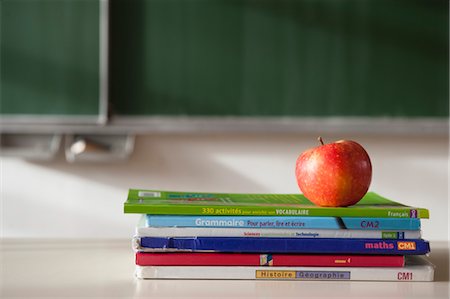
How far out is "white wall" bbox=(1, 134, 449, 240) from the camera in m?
2.52

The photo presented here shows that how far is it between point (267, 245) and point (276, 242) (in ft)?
0.05

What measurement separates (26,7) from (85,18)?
0.72 ft

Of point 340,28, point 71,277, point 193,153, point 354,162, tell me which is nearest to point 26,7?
point 193,153

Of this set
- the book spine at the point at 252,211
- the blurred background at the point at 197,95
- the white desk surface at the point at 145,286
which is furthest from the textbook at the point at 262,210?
the blurred background at the point at 197,95

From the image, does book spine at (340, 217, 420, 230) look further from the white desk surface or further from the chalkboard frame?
the chalkboard frame

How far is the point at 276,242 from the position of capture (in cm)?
121

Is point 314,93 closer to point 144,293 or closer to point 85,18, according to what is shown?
point 85,18

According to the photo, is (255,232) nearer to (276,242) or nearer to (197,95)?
(276,242)

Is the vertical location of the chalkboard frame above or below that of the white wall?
above

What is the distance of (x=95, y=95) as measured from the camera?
247cm

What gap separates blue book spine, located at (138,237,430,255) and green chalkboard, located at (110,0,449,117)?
4.31ft

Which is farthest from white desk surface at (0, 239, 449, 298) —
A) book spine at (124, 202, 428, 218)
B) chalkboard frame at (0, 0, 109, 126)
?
chalkboard frame at (0, 0, 109, 126)

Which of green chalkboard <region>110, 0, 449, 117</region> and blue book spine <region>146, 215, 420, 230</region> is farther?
green chalkboard <region>110, 0, 449, 117</region>

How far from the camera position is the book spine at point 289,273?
1.21m
